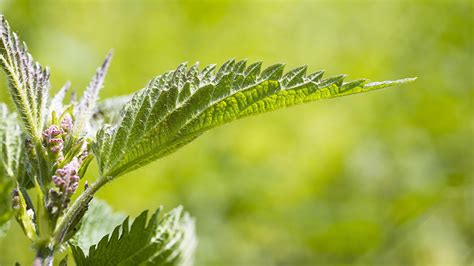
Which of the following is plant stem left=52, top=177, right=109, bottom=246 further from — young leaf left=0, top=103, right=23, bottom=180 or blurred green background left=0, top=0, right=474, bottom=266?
blurred green background left=0, top=0, right=474, bottom=266

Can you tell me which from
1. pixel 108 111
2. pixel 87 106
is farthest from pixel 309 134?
pixel 87 106

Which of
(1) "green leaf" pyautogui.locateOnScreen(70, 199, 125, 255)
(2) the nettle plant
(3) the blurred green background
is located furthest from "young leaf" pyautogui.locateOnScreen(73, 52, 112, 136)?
(3) the blurred green background

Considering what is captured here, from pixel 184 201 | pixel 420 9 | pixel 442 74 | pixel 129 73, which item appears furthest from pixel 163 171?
pixel 420 9

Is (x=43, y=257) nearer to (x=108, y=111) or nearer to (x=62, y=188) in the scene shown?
(x=62, y=188)

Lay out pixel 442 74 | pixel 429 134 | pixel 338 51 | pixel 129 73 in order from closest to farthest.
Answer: pixel 129 73 < pixel 429 134 < pixel 442 74 < pixel 338 51

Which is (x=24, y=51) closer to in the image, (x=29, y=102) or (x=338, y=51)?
(x=29, y=102)

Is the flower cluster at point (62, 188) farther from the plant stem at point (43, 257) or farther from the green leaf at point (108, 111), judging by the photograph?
the green leaf at point (108, 111)
